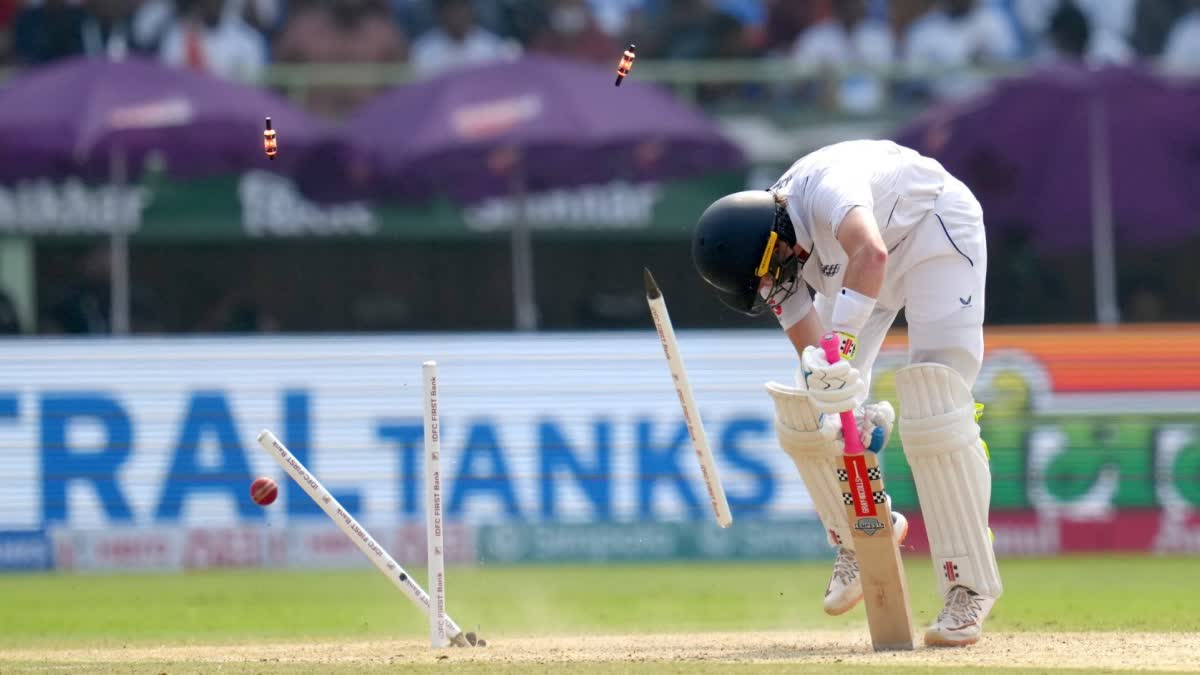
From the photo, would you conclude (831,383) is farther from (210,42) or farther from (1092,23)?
(1092,23)

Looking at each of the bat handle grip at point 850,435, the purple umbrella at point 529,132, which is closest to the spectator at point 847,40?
the purple umbrella at point 529,132

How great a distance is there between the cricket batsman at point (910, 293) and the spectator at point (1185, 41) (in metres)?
11.7

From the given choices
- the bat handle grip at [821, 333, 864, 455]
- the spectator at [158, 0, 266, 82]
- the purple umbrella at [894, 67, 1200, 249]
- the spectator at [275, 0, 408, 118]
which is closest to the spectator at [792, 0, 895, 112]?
the purple umbrella at [894, 67, 1200, 249]

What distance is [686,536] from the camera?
13.1m

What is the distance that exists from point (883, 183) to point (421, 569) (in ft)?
19.1

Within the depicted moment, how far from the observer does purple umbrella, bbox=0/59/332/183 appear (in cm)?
1441

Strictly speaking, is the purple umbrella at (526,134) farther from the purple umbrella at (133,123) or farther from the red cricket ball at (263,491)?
the red cricket ball at (263,491)

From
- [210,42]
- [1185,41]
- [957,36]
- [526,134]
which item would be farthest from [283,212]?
[1185,41]

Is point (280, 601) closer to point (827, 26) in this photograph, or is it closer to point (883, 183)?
point (883, 183)

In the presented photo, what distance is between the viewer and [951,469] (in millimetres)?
7133

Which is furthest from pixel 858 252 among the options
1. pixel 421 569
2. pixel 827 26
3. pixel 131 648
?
pixel 827 26

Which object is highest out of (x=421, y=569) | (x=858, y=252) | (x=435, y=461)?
(x=858, y=252)

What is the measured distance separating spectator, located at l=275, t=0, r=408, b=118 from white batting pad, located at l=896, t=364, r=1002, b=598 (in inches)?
423

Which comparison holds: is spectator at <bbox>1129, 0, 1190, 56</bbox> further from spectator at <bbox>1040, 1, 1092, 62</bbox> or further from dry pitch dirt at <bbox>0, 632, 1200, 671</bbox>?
dry pitch dirt at <bbox>0, 632, 1200, 671</bbox>
